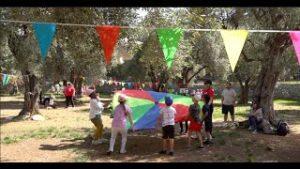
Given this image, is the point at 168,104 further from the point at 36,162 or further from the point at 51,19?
the point at 51,19

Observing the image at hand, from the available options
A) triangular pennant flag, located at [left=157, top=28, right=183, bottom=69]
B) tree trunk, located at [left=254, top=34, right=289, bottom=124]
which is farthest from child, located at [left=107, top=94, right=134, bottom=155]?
tree trunk, located at [left=254, top=34, right=289, bottom=124]

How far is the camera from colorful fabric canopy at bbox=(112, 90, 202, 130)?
1238 centimetres

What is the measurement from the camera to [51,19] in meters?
13.4

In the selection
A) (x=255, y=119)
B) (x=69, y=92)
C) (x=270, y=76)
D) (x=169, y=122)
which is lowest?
(x=255, y=119)

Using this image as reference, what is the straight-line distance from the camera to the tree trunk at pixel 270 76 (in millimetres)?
15141

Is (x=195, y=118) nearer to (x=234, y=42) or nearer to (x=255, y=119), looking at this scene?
(x=234, y=42)

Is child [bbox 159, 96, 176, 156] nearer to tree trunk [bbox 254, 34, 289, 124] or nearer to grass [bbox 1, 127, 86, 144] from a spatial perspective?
grass [bbox 1, 127, 86, 144]

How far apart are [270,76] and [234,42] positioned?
15.5 ft

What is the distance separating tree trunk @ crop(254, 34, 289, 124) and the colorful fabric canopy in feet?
10.8

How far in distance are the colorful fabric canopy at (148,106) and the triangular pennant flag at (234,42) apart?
248 cm

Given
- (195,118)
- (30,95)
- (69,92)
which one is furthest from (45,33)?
(69,92)

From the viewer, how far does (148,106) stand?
12.7 metres
